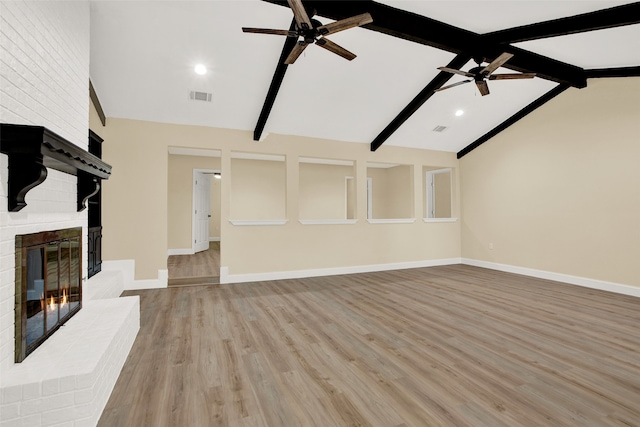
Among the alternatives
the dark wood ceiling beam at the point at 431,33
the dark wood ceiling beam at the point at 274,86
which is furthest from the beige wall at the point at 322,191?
the dark wood ceiling beam at the point at 431,33

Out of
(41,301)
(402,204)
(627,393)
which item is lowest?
(627,393)

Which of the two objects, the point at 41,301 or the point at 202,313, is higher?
the point at 41,301

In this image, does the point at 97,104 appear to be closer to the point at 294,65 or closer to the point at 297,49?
the point at 294,65

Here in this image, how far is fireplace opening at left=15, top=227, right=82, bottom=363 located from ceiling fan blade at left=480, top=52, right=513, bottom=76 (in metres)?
4.22

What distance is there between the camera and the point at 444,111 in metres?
5.31

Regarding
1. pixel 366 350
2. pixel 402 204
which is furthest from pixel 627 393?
pixel 402 204

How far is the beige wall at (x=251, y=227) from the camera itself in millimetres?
4488

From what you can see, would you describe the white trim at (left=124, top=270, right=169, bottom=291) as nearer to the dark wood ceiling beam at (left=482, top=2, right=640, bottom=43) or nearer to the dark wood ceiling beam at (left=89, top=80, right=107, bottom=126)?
the dark wood ceiling beam at (left=89, top=80, right=107, bottom=126)

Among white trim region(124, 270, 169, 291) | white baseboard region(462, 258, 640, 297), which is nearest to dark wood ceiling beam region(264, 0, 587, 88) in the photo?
white baseboard region(462, 258, 640, 297)

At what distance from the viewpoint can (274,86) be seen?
402cm

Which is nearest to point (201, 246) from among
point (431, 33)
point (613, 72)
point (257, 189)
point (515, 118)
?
point (257, 189)

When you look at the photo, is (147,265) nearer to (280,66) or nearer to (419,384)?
(280,66)

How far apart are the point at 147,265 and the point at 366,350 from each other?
3680mm

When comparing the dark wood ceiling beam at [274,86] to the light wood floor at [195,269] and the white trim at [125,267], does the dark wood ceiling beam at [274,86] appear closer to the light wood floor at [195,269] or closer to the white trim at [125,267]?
the light wood floor at [195,269]
